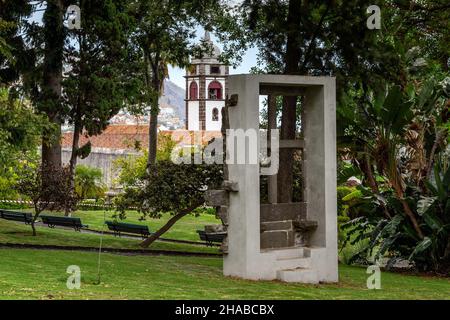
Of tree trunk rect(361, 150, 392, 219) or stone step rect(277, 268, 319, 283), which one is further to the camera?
tree trunk rect(361, 150, 392, 219)

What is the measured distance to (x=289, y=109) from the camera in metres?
17.9

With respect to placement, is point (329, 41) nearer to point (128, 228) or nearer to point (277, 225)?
point (277, 225)

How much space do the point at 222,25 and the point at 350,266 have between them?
441 inches

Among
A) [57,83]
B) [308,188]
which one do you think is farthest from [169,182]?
[57,83]

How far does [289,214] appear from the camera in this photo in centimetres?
1412

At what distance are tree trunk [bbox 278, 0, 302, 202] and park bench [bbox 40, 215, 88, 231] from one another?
1151 centimetres

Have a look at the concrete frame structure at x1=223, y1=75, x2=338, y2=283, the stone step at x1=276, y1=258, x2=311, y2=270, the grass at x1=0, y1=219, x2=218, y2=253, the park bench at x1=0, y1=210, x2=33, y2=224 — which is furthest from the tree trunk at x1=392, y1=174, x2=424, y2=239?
the park bench at x1=0, y1=210, x2=33, y2=224

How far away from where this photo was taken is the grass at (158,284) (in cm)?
1017

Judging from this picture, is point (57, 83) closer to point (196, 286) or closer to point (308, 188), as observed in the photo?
point (308, 188)

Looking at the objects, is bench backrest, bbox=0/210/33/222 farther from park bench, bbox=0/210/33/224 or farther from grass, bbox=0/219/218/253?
grass, bbox=0/219/218/253

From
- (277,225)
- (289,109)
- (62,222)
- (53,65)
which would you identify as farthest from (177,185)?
(53,65)

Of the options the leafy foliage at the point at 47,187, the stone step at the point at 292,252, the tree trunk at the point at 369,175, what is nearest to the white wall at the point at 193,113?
the leafy foliage at the point at 47,187

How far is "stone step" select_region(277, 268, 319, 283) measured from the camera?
1337 centimetres

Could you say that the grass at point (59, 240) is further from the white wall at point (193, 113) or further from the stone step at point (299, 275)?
the white wall at point (193, 113)
